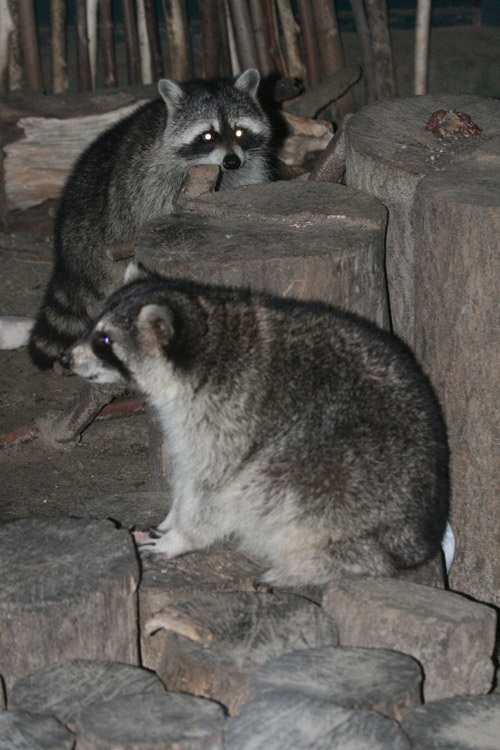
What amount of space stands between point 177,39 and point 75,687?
5.67m

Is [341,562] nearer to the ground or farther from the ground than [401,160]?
nearer to the ground

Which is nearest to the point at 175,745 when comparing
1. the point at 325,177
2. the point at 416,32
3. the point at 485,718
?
the point at 485,718

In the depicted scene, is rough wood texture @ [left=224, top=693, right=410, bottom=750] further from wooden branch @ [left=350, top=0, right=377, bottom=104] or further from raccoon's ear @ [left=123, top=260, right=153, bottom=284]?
wooden branch @ [left=350, top=0, right=377, bottom=104]

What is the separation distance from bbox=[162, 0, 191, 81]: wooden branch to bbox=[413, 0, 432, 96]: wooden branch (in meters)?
1.69

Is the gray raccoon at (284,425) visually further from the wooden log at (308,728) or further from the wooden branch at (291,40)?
the wooden branch at (291,40)

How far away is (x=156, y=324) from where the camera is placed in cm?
261

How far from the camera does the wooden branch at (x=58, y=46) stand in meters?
6.91

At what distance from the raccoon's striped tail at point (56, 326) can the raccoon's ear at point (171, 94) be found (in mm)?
1132

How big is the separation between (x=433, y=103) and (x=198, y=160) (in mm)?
1515

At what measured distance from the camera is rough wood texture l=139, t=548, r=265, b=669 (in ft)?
8.56

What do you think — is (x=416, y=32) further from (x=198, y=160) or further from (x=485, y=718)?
(x=485, y=718)

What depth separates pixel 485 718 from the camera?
2098 mm

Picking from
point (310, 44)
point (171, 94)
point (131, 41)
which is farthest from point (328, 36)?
point (171, 94)

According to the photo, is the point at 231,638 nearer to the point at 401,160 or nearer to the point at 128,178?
the point at 401,160
